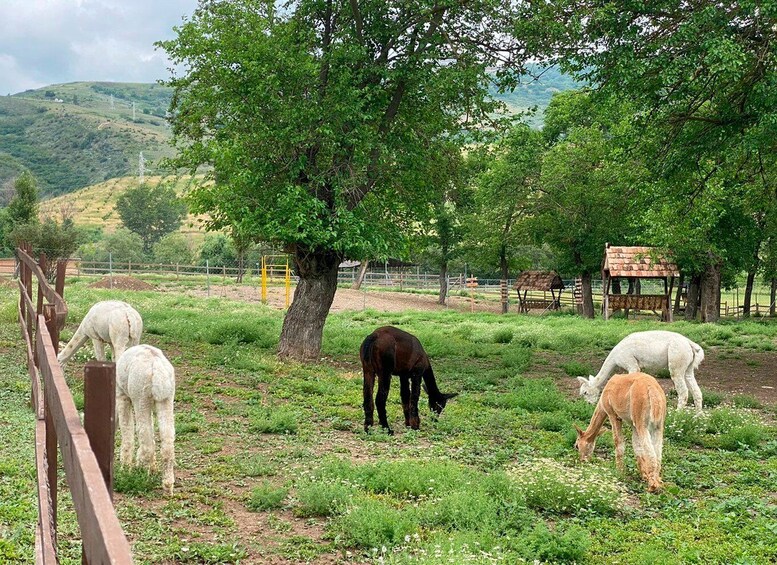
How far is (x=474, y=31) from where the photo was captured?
55.8 ft

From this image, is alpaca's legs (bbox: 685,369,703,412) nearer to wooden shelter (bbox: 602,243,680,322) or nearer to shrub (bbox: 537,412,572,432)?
shrub (bbox: 537,412,572,432)

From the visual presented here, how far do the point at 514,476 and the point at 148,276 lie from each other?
4737cm

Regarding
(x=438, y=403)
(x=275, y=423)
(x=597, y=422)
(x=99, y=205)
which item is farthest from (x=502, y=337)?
(x=99, y=205)

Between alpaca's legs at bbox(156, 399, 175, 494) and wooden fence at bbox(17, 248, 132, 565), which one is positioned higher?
wooden fence at bbox(17, 248, 132, 565)

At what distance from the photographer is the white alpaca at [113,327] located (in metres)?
11.4

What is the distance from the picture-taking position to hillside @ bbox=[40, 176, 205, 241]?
121 m

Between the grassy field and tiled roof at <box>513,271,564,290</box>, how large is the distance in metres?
28.5

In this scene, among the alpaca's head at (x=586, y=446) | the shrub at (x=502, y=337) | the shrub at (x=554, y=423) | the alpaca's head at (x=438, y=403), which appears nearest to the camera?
the alpaca's head at (x=586, y=446)

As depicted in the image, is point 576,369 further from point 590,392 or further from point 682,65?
point 682,65

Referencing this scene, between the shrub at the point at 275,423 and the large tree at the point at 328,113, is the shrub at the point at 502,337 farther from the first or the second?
the shrub at the point at 275,423

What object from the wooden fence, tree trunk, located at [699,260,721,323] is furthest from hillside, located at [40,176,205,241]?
the wooden fence

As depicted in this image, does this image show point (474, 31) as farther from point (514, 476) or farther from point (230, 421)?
point (514, 476)

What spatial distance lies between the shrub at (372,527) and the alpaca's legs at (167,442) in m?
1.74

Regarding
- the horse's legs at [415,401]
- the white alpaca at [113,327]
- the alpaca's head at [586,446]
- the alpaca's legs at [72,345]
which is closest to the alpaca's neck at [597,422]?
the alpaca's head at [586,446]
